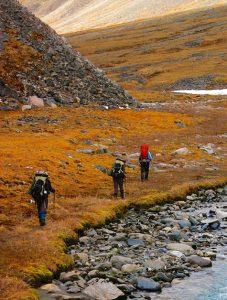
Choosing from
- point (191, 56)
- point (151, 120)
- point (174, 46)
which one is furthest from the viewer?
point (174, 46)

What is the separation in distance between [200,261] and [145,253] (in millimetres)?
2437

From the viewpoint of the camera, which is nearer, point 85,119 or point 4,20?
point 85,119

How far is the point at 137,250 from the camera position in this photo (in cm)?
2092

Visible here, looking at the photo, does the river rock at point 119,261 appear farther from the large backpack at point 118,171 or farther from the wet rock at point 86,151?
the wet rock at point 86,151

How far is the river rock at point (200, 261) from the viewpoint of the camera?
760 inches

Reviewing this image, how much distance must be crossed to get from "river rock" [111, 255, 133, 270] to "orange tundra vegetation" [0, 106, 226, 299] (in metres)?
1.79

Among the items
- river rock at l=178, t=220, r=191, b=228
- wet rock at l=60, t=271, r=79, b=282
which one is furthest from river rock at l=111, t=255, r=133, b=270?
river rock at l=178, t=220, r=191, b=228

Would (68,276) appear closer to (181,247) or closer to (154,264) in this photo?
(154,264)

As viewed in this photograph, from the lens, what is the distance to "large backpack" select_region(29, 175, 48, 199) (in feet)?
71.5

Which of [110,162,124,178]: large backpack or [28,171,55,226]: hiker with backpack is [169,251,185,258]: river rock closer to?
[28,171,55,226]: hiker with backpack

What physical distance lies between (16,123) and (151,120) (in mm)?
18952

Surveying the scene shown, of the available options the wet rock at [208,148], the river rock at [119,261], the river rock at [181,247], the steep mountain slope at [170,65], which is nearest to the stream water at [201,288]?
the river rock at [181,247]

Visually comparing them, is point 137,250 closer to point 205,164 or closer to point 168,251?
point 168,251

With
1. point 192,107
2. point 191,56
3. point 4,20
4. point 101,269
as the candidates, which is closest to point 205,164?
point 101,269
